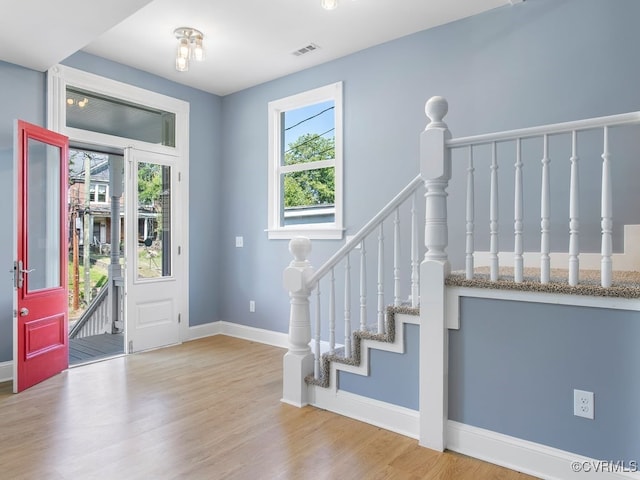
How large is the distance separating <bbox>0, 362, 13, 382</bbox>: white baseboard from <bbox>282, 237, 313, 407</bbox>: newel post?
2381mm

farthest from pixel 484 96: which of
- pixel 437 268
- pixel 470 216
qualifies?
pixel 437 268

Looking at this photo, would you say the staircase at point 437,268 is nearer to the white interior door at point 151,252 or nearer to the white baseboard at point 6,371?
the white interior door at point 151,252

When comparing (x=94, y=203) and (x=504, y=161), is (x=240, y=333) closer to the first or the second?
(x=504, y=161)

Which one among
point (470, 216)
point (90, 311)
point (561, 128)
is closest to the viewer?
point (561, 128)

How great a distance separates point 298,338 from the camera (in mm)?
2898

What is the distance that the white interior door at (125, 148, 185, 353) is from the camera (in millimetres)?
4289

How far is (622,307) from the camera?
1832 mm

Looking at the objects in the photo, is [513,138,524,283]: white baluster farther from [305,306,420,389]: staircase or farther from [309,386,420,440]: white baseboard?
[309,386,420,440]: white baseboard

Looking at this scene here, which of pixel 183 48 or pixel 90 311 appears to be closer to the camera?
pixel 183 48

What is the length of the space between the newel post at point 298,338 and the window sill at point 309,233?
1121 mm

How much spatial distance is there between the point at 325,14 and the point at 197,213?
105 inches

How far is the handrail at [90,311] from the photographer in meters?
5.89

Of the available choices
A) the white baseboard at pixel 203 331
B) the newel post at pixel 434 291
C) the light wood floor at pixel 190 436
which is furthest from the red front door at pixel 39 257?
the newel post at pixel 434 291

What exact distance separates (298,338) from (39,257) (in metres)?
2.33
